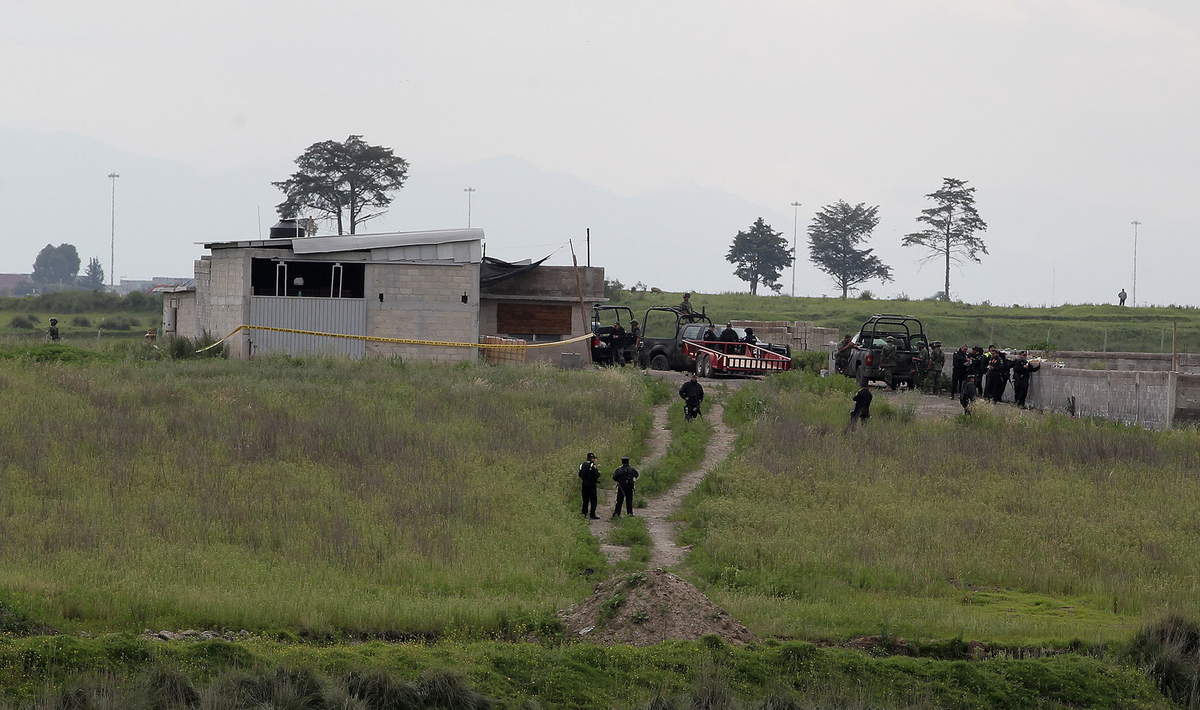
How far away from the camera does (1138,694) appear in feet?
44.5

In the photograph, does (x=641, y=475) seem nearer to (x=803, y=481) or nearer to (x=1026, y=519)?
(x=803, y=481)

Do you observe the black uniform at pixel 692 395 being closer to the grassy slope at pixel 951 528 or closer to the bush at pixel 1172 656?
the grassy slope at pixel 951 528

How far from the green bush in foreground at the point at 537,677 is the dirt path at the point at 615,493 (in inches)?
190

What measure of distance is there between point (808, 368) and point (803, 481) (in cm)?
1727

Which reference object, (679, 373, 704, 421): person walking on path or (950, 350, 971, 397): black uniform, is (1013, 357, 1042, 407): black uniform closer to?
(950, 350, 971, 397): black uniform

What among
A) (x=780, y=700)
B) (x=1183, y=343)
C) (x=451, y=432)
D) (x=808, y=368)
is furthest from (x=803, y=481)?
(x=1183, y=343)

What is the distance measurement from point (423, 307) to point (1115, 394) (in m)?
18.8

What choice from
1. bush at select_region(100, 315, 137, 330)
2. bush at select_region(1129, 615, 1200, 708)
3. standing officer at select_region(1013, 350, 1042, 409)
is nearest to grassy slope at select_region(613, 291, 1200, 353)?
standing officer at select_region(1013, 350, 1042, 409)

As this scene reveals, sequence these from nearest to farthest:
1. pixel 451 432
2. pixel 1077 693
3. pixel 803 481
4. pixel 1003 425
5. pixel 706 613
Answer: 1. pixel 1077 693
2. pixel 706 613
3. pixel 803 481
4. pixel 451 432
5. pixel 1003 425

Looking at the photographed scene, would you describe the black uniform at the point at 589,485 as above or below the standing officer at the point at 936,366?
below

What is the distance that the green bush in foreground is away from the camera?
11555 millimetres

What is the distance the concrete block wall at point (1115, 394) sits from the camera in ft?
96.8

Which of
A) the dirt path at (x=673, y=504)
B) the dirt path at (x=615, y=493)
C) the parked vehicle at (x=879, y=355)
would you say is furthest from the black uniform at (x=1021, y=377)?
the dirt path at (x=615, y=493)

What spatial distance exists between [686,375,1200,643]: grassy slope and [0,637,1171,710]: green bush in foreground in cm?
148
